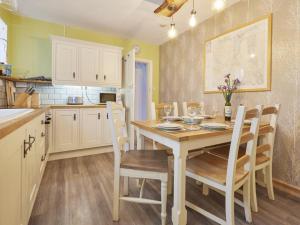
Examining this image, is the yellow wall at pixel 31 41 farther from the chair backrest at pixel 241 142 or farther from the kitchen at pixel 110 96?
the chair backrest at pixel 241 142

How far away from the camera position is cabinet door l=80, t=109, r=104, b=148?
3.09 metres

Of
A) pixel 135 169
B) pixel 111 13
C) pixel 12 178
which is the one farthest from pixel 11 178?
pixel 111 13

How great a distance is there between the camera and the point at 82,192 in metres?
1.87

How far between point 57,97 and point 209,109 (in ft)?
9.52

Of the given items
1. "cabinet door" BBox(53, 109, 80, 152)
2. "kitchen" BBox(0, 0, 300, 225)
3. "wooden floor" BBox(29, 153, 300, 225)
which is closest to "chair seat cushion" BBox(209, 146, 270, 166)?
"kitchen" BBox(0, 0, 300, 225)

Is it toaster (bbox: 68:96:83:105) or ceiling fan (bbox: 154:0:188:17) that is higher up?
ceiling fan (bbox: 154:0:188:17)

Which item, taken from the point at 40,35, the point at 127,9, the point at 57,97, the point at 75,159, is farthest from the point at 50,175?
the point at 127,9

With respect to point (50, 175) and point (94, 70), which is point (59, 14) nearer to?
point (94, 70)

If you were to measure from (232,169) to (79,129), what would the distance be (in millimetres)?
2644

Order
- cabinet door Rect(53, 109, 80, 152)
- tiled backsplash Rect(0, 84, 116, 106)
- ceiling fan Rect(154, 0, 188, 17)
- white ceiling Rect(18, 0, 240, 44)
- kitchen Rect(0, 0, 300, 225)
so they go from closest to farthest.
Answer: kitchen Rect(0, 0, 300, 225)
ceiling fan Rect(154, 0, 188, 17)
white ceiling Rect(18, 0, 240, 44)
cabinet door Rect(53, 109, 80, 152)
tiled backsplash Rect(0, 84, 116, 106)

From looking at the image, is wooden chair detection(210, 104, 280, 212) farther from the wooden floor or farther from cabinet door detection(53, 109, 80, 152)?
cabinet door detection(53, 109, 80, 152)

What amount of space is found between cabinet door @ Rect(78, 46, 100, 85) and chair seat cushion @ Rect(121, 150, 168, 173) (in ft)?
7.06

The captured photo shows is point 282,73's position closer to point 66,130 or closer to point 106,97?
point 106,97

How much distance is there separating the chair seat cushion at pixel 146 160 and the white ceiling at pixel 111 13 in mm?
2262
